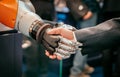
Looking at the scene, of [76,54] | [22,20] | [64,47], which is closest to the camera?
[64,47]

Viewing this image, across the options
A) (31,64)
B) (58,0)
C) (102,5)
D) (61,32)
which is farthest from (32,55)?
(61,32)

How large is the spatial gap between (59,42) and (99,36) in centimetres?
26

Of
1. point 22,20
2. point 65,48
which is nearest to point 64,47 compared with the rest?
point 65,48

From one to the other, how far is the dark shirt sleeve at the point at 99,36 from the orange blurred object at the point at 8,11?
0.28 m

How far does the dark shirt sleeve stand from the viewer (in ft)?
4.37

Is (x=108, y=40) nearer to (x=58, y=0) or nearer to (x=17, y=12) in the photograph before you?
(x=17, y=12)

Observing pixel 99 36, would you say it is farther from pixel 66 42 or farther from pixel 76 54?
pixel 76 54

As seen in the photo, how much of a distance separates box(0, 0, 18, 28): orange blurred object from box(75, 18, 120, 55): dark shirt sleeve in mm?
282

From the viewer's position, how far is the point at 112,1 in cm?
239

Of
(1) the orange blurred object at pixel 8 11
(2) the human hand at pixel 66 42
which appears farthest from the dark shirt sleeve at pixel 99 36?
(1) the orange blurred object at pixel 8 11

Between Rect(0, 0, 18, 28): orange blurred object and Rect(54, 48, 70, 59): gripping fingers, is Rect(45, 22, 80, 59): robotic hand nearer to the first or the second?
Rect(54, 48, 70, 59): gripping fingers

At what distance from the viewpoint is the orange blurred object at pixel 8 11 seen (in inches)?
51.4

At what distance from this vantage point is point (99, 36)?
4.49ft

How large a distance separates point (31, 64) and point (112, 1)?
85cm
